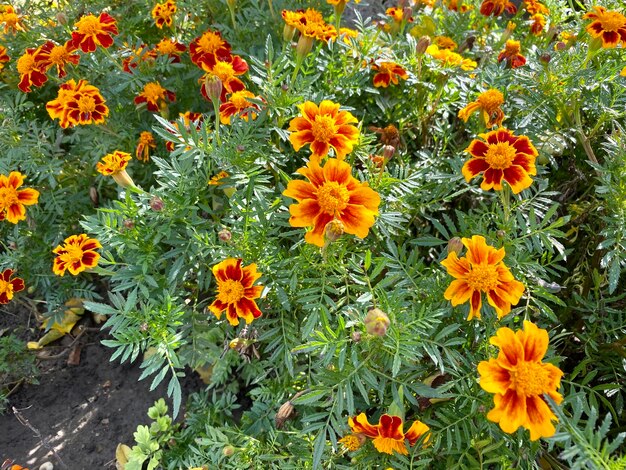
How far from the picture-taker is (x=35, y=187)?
2.05 meters

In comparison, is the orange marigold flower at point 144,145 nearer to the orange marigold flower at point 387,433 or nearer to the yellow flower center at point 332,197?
the yellow flower center at point 332,197

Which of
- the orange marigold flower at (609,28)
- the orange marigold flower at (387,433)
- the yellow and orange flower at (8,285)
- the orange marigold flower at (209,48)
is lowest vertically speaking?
the yellow and orange flower at (8,285)

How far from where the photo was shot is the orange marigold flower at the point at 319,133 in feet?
4.33

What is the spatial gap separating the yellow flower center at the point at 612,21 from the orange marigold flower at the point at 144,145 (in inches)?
62.0

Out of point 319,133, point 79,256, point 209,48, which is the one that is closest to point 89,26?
point 209,48

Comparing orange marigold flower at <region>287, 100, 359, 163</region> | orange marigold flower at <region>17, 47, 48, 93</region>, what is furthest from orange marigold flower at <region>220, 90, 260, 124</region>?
orange marigold flower at <region>17, 47, 48, 93</region>

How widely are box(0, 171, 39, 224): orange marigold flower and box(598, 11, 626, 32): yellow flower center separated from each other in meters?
1.91

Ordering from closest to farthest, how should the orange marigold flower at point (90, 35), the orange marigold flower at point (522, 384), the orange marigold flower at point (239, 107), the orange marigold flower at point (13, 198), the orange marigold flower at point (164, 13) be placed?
the orange marigold flower at point (522, 384)
the orange marigold flower at point (239, 107)
the orange marigold flower at point (13, 198)
the orange marigold flower at point (90, 35)
the orange marigold flower at point (164, 13)

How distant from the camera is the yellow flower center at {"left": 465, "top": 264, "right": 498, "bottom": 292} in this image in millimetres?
1178

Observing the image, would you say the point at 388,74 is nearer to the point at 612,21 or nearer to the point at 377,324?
the point at 612,21

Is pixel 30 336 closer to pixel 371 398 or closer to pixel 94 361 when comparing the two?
pixel 94 361

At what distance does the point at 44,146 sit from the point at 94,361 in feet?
2.95

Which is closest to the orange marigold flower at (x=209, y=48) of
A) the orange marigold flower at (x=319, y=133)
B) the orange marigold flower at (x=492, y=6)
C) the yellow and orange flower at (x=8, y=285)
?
the orange marigold flower at (x=319, y=133)

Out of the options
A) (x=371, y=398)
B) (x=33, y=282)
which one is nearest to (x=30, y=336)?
(x=33, y=282)
